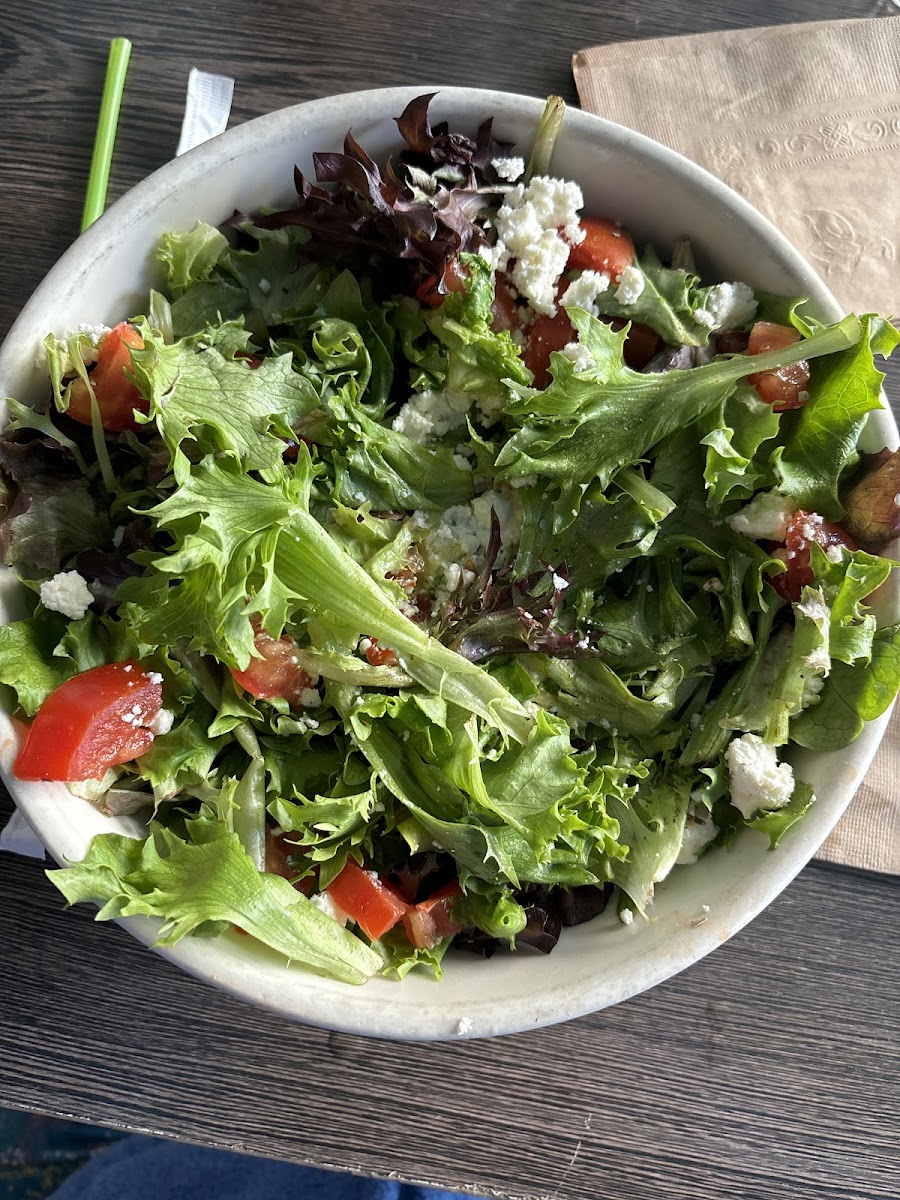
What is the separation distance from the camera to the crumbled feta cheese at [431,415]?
49.3 inches

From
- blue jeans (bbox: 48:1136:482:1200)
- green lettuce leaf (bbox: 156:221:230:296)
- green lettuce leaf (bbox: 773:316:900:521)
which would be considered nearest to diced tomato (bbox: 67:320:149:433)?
green lettuce leaf (bbox: 156:221:230:296)

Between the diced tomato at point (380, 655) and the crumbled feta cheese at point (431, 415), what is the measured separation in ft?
0.94

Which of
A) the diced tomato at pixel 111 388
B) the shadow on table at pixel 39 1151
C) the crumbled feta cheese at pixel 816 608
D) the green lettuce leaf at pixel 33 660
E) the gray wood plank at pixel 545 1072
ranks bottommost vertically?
the shadow on table at pixel 39 1151

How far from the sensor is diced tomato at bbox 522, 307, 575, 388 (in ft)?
4.16

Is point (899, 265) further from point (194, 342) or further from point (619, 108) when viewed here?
point (194, 342)

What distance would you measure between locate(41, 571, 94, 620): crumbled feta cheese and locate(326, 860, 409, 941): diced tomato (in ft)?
1.57

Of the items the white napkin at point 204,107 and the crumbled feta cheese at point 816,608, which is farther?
the white napkin at point 204,107

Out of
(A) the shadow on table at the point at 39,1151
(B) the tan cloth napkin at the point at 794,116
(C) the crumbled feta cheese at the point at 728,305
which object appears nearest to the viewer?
(C) the crumbled feta cheese at the point at 728,305

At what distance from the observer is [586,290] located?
1243 mm

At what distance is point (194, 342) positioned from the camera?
1210 millimetres

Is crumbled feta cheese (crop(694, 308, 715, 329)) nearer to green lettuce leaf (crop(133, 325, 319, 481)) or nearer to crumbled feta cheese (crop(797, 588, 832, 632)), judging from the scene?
crumbled feta cheese (crop(797, 588, 832, 632))

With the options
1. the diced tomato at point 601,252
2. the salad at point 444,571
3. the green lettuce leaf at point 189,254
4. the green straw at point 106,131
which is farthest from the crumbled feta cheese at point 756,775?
the green straw at point 106,131

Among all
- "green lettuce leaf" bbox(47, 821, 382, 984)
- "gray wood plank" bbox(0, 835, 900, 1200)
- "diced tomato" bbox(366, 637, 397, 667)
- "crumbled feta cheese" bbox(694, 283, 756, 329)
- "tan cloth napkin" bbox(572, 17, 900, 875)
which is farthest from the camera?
"tan cloth napkin" bbox(572, 17, 900, 875)

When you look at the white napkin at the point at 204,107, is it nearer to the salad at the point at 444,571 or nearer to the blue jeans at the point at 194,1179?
the salad at the point at 444,571
